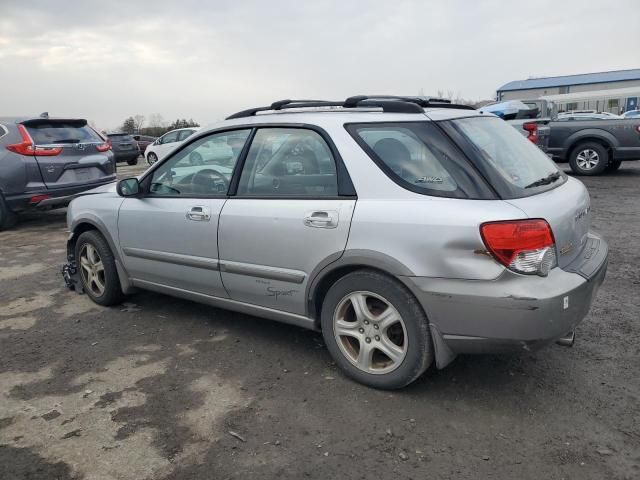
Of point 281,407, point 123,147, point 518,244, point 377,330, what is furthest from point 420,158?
point 123,147

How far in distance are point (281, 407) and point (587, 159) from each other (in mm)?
11573

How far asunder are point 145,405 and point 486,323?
6.31ft

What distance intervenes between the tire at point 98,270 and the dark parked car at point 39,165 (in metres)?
3.79

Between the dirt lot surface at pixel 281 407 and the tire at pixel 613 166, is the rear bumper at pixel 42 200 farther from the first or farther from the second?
the tire at pixel 613 166

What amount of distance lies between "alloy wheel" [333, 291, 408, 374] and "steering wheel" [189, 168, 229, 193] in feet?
4.05

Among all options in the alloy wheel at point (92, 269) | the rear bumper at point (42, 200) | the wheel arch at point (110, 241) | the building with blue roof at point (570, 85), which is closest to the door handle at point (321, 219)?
the wheel arch at point (110, 241)

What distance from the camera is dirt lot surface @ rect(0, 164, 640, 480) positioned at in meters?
2.52

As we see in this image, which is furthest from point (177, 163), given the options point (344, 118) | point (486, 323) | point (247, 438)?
point (486, 323)

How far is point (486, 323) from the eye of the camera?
2.70m

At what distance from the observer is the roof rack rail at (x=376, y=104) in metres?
3.24

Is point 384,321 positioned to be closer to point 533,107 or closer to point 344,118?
point 344,118

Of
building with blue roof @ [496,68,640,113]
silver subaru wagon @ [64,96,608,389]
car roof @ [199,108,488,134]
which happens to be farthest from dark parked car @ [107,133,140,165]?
building with blue roof @ [496,68,640,113]

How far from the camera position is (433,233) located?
9.01ft

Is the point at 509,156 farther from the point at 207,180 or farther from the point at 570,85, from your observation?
the point at 570,85
